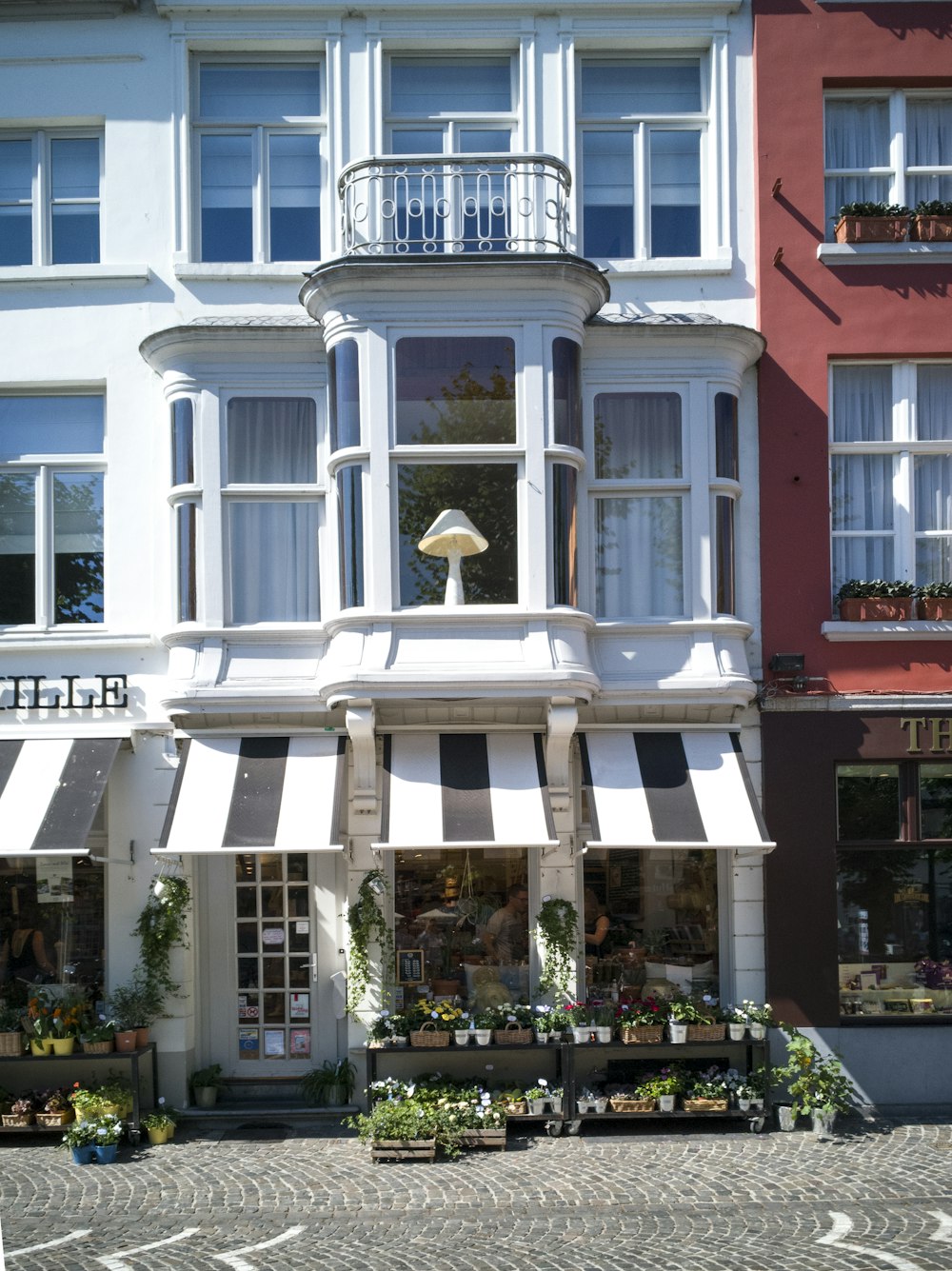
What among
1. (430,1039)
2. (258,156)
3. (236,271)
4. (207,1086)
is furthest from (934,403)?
(207,1086)

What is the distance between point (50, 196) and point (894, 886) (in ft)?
35.3

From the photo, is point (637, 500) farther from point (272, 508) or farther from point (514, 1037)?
point (514, 1037)

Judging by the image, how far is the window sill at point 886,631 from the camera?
42.5 feet

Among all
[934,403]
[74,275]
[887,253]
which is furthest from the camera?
[934,403]

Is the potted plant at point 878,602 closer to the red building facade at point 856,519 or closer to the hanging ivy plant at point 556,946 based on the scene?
the red building facade at point 856,519

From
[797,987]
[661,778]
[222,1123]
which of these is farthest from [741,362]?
[222,1123]

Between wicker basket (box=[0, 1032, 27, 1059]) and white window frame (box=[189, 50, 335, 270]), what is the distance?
752cm

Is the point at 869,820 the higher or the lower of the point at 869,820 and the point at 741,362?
the lower

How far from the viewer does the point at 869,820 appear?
13.0 m

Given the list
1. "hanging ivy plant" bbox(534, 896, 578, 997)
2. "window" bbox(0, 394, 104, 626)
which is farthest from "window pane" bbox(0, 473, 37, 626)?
"hanging ivy plant" bbox(534, 896, 578, 997)

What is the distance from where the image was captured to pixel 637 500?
43.2 feet

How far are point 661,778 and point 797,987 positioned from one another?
2385mm

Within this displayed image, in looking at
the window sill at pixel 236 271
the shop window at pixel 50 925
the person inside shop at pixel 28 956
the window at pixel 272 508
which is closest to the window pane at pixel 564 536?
the window at pixel 272 508

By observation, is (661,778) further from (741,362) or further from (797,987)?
(741,362)
